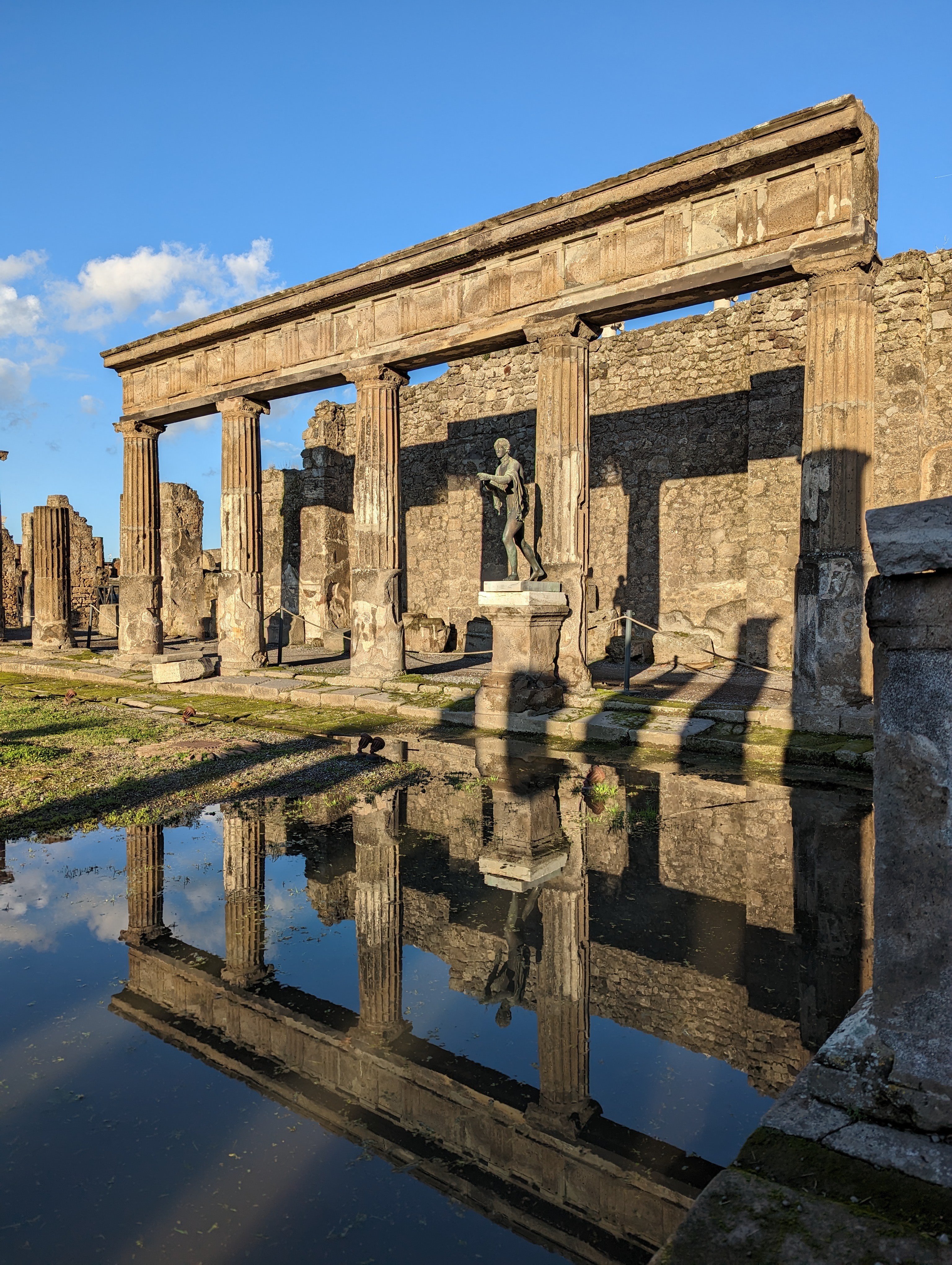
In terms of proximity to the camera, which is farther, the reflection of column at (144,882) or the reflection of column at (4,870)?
the reflection of column at (4,870)

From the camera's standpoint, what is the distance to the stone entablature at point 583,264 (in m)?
7.66

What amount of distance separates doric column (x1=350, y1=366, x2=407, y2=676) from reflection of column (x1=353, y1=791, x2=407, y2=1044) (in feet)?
20.3

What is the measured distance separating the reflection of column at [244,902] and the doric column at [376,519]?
637cm

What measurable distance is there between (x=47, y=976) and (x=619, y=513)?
13079mm

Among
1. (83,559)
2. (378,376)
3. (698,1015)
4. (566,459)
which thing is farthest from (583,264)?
(83,559)

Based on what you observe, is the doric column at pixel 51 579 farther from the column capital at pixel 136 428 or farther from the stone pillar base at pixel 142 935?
the stone pillar base at pixel 142 935

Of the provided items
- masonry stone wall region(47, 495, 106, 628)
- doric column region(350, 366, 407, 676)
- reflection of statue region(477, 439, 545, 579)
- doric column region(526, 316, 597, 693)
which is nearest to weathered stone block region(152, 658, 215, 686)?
doric column region(350, 366, 407, 676)

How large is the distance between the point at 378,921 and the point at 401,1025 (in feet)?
2.74

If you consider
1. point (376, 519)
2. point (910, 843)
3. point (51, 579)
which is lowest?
point (910, 843)

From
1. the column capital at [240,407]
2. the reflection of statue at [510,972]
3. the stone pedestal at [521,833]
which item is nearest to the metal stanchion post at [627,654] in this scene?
the stone pedestal at [521,833]

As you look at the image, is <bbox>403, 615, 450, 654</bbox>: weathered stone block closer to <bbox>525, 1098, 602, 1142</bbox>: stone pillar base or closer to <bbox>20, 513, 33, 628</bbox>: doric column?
<bbox>525, 1098, 602, 1142</bbox>: stone pillar base

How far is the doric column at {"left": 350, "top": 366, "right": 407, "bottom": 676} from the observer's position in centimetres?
1118

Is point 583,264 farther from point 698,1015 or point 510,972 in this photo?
point 698,1015

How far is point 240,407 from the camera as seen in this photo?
42.0 ft
